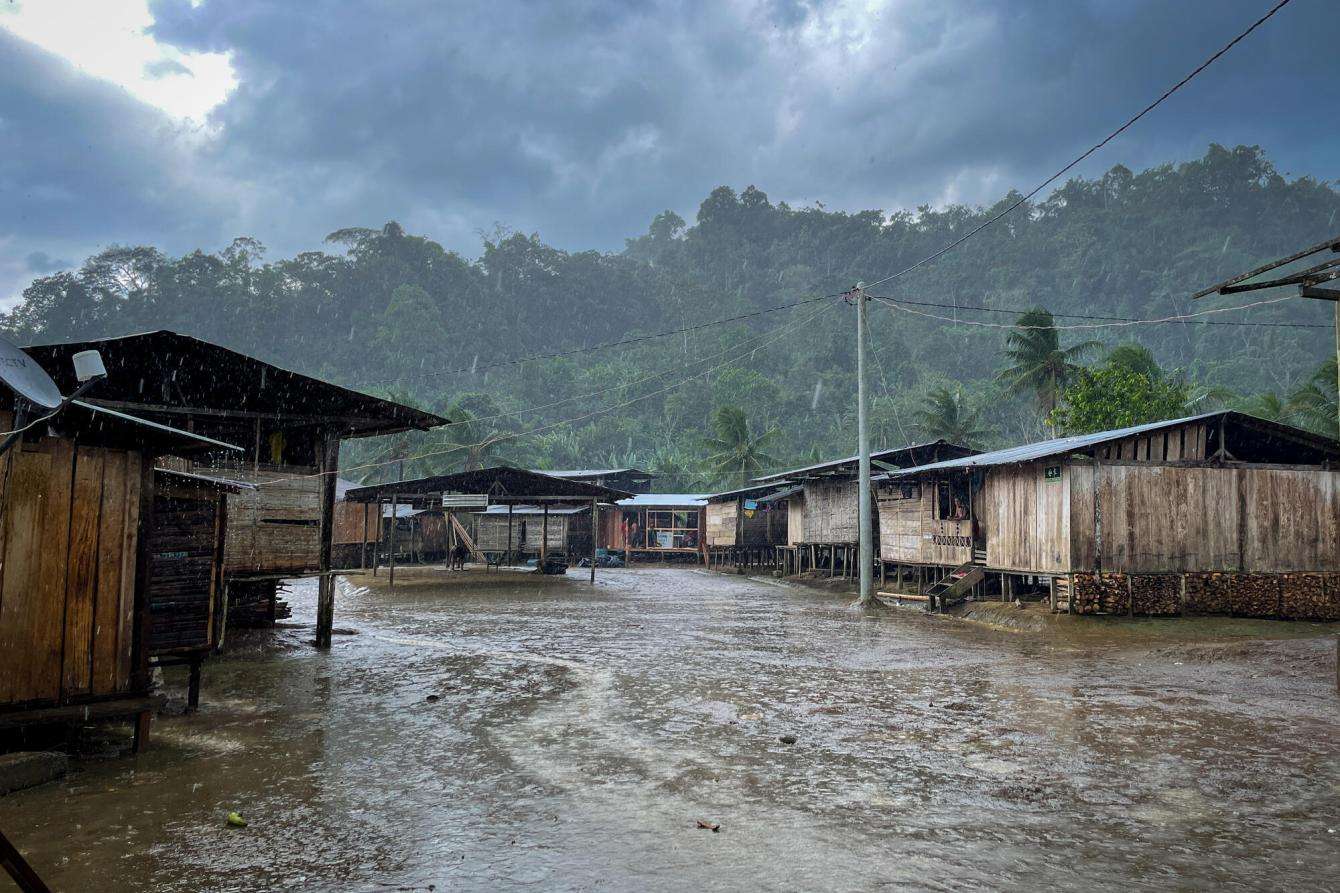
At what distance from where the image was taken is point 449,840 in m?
5.11

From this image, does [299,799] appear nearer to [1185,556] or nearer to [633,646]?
[633,646]

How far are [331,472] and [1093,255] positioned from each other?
3504 inches

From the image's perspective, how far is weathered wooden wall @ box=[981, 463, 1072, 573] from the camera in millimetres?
17062

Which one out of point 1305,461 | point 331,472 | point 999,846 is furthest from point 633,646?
point 1305,461

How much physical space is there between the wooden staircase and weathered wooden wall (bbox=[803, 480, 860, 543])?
303 inches

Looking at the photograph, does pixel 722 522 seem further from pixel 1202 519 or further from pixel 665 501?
pixel 1202 519

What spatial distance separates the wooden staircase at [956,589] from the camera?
19.7 metres

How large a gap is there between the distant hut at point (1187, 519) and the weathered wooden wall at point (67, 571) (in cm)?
1521

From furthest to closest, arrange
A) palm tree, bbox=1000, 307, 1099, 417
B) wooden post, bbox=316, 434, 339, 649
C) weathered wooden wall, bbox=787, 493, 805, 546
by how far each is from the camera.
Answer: palm tree, bbox=1000, 307, 1099, 417, weathered wooden wall, bbox=787, 493, 805, 546, wooden post, bbox=316, 434, 339, 649

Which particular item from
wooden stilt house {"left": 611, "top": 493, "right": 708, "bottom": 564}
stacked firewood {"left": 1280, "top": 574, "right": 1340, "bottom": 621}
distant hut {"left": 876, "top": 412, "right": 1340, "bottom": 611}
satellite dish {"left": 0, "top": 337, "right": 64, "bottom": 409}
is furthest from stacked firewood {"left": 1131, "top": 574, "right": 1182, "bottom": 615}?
wooden stilt house {"left": 611, "top": 493, "right": 708, "bottom": 564}

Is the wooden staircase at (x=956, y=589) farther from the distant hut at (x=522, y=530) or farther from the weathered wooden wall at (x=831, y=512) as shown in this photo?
the distant hut at (x=522, y=530)

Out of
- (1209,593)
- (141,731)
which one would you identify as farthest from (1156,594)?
(141,731)

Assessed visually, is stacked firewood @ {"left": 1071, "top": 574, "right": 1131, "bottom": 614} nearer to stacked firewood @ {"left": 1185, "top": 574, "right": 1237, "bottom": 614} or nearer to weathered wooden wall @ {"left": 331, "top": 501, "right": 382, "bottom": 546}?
stacked firewood @ {"left": 1185, "top": 574, "right": 1237, "bottom": 614}

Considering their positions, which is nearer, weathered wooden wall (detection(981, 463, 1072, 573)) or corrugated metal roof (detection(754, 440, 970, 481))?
weathered wooden wall (detection(981, 463, 1072, 573))
